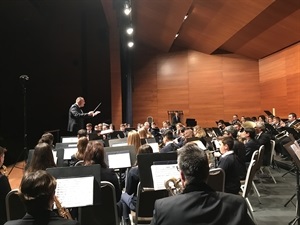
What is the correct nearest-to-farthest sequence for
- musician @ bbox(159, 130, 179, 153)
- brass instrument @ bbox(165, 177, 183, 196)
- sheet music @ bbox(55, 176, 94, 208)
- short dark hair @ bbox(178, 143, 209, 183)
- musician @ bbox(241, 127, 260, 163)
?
short dark hair @ bbox(178, 143, 209, 183)
brass instrument @ bbox(165, 177, 183, 196)
sheet music @ bbox(55, 176, 94, 208)
musician @ bbox(159, 130, 179, 153)
musician @ bbox(241, 127, 260, 163)

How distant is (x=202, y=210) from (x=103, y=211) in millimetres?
1693

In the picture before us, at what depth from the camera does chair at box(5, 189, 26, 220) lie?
8.71 ft

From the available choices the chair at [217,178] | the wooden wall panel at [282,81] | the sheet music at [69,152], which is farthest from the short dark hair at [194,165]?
the wooden wall panel at [282,81]

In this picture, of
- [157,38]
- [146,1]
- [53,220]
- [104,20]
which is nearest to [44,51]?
[104,20]

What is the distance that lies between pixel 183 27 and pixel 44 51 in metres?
6.28

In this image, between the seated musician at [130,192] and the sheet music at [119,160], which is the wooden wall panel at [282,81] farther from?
the seated musician at [130,192]

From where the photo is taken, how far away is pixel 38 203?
1686 millimetres

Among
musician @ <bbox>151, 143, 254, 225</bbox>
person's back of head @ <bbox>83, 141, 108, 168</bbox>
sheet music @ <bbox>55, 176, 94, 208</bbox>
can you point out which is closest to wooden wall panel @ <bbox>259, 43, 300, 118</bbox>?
person's back of head @ <bbox>83, 141, 108, 168</bbox>

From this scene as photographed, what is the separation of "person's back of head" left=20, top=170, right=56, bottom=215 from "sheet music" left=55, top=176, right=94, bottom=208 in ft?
2.89

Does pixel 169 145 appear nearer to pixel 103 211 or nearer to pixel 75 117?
pixel 75 117

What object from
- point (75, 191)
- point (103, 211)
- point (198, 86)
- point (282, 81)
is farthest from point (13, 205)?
point (198, 86)

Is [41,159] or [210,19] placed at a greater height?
[210,19]

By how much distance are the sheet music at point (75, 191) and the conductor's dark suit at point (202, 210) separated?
44.1 inches

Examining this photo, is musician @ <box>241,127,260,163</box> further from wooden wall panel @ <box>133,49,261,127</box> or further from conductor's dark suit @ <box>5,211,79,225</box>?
wooden wall panel @ <box>133,49,261,127</box>
